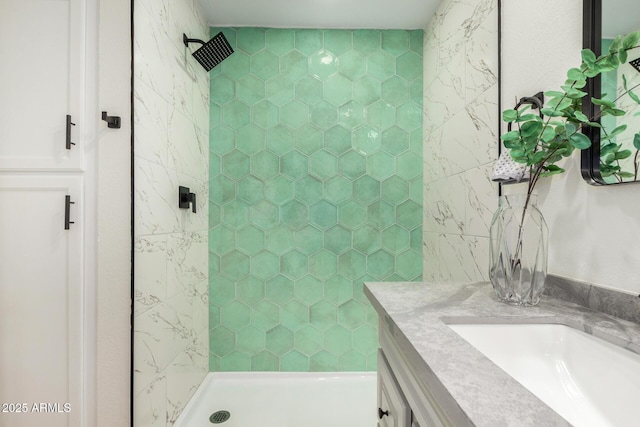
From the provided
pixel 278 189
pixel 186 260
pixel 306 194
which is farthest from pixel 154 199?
pixel 306 194

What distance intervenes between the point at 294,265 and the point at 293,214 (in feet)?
1.01

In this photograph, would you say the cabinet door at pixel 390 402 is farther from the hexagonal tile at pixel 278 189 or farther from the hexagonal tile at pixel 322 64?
the hexagonal tile at pixel 322 64

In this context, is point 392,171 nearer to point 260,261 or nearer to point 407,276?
point 407,276

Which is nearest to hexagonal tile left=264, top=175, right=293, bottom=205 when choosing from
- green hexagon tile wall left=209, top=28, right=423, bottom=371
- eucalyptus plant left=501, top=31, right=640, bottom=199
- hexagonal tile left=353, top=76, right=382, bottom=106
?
green hexagon tile wall left=209, top=28, right=423, bottom=371

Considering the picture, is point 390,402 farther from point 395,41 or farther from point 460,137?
point 395,41

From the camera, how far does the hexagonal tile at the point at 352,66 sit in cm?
186

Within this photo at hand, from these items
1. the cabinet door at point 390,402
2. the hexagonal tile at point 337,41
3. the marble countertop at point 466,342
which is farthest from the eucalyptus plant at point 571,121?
the hexagonal tile at point 337,41

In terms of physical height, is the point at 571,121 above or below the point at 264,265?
above

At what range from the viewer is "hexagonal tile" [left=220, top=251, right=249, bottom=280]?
1.84 m

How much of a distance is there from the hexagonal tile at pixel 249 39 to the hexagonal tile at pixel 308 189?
840mm

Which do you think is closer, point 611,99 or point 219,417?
point 611,99

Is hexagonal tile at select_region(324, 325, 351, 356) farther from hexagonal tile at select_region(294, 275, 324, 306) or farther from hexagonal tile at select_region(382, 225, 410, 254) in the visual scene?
hexagonal tile at select_region(382, 225, 410, 254)

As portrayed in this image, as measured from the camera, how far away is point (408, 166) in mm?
1865

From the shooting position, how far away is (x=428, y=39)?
180 centimetres
